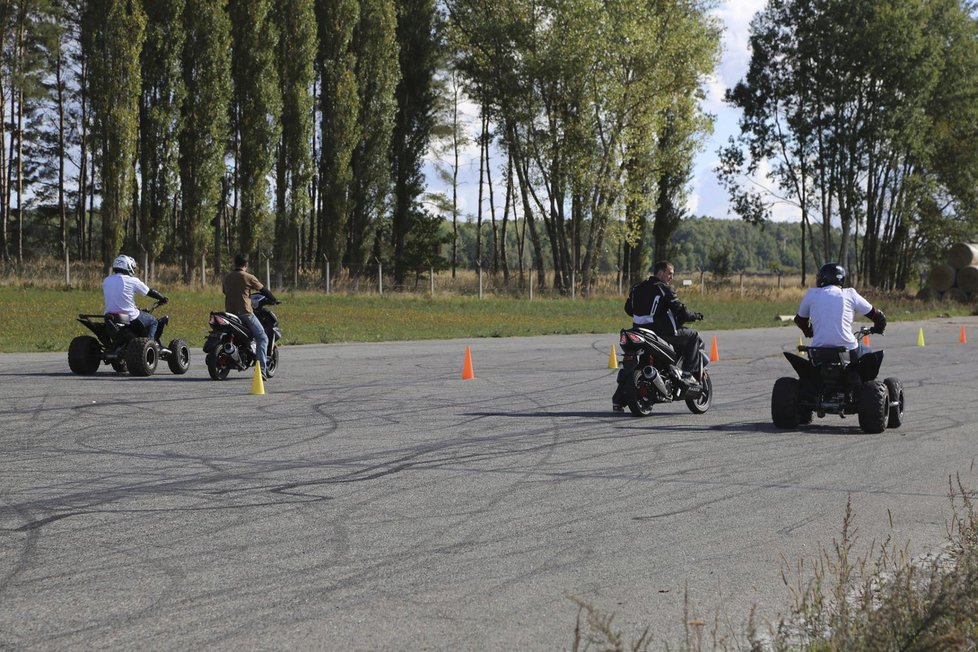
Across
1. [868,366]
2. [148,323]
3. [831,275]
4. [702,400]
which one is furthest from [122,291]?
[868,366]

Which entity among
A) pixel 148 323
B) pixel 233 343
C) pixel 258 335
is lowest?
pixel 233 343

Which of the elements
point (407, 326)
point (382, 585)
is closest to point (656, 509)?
point (382, 585)

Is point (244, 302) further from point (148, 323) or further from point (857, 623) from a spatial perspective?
point (857, 623)

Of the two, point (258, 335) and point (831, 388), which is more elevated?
point (258, 335)

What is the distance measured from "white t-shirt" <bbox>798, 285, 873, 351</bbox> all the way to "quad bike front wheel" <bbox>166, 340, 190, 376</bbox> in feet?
32.2

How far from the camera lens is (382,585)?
602 cm

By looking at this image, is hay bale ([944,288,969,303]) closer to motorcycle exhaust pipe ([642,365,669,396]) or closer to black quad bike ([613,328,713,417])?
A: black quad bike ([613,328,713,417])

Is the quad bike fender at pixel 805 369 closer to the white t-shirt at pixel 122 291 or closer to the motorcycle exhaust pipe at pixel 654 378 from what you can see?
the motorcycle exhaust pipe at pixel 654 378

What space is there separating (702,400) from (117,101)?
34.8 meters

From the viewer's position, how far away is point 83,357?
17969 millimetres

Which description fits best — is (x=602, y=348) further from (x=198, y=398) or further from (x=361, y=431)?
(x=361, y=431)

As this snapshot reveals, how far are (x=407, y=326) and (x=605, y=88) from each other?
20.5 metres

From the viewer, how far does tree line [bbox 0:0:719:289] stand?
45.8 meters

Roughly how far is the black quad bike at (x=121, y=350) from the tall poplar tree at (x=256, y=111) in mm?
30798
